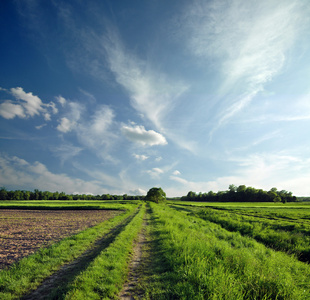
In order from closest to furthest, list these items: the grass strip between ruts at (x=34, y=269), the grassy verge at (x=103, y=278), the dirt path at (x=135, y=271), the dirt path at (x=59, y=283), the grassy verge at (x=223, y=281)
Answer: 1. the grassy verge at (x=223, y=281)
2. the grassy verge at (x=103, y=278)
3. the dirt path at (x=59, y=283)
4. the dirt path at (x=135, y=271)
5. the grass strip between ruts at (x=34, y=269)

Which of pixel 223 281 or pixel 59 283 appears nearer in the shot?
pixel 223 281

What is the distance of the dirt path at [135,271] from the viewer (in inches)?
205

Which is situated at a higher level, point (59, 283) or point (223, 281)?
point (223, 281)

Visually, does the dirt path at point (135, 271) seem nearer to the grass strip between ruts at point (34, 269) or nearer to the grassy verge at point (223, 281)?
the grassy verge at point (223, 281)

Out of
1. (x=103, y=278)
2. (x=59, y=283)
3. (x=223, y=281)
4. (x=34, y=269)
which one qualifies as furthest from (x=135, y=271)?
(x=34, y=269)

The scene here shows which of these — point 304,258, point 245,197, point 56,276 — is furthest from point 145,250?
point 245,197

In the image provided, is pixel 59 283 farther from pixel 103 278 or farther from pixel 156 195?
pixel 156 195

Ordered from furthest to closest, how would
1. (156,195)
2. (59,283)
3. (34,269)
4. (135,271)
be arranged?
1. (156,195)
2. (135,271)
3. (34,269)
4. (59,283)

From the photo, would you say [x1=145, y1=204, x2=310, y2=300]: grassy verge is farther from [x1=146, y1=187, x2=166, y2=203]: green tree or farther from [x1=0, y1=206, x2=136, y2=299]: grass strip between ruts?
[x1=146, y1=187, x2=166, y2=203]: green tree

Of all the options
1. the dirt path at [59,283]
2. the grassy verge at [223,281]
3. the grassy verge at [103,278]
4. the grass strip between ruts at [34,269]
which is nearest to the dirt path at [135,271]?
the grassy verge at [103,278]

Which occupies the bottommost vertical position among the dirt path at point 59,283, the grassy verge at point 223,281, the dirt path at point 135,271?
the dirt path at point 135,271

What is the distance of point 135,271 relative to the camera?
6.91 meters

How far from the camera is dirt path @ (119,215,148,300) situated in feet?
17.1

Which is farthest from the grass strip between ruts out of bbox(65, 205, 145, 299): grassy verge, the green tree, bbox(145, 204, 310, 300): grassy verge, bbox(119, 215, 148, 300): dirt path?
the green tree
